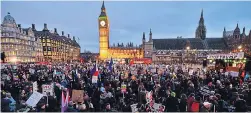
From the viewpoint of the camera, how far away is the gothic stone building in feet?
420

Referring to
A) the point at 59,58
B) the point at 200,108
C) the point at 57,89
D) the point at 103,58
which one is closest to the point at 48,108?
the point at 57,89

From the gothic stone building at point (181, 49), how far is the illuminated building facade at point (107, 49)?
12.1 m

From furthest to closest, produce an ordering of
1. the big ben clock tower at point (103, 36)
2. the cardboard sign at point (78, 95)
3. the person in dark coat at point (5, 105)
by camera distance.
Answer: the big ben clock tower at point (103, 36), the cardboard sign at point (78, 95), the person in dark coat at point (5, 105)

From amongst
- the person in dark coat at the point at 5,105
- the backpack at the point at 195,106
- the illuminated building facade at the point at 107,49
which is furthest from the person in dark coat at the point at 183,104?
the illuminated building facade at the point at 107,49

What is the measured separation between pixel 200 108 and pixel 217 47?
425 ft

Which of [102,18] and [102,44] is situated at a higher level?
[102,18]

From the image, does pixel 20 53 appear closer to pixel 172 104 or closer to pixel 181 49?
pixel 172 104

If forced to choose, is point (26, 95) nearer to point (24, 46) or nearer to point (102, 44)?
point (24, 46)

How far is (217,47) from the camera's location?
129625 millimetres

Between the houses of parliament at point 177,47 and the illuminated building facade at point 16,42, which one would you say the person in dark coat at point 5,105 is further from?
the houses of parliament at point 177,47

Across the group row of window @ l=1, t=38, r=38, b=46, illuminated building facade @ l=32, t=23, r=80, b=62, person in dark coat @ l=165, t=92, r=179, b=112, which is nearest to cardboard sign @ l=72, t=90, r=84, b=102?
person in dark coat @ l=165, t=92, r=179, b=112

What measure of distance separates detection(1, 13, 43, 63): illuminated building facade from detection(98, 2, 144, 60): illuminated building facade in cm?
5017

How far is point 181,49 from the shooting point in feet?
433

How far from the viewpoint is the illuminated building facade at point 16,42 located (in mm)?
75250
